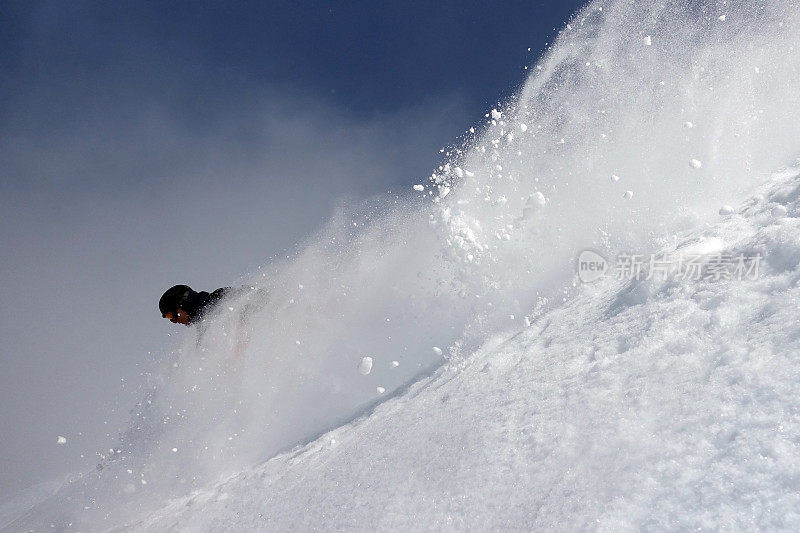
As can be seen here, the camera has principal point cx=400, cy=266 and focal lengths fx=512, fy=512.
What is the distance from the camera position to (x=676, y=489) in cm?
188

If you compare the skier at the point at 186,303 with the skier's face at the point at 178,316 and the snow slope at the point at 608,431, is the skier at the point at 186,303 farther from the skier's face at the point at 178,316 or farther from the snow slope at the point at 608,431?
the snow slope at the point at 608,431

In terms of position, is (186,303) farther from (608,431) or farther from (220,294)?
(608,431)

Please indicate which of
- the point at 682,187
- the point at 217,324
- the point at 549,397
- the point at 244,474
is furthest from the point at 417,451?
the point at 217,324

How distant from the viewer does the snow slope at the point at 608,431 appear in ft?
6.16

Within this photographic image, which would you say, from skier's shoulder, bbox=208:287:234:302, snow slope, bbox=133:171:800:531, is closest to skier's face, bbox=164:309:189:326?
skier's shoulder, bbox=208:287:234:302

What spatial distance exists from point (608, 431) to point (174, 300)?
7.12m

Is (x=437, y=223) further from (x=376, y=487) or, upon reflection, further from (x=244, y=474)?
(x=376, y=487)

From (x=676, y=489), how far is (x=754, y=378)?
656 millimetres

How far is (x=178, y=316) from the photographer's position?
798 cm

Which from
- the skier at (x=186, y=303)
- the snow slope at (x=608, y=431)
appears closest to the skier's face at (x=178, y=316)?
the skier at (x=186, y=303)

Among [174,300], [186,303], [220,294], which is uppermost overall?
[174,300]

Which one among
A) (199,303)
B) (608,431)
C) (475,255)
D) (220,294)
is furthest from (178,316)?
(608,431)

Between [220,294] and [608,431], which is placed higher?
[220,294]

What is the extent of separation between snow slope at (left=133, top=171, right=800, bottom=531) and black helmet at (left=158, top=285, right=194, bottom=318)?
4079 mm
